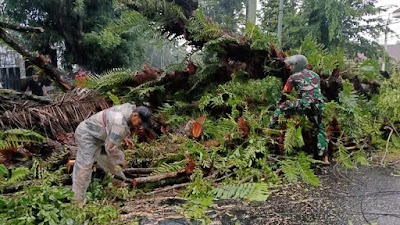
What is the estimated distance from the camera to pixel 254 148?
14.7 ft

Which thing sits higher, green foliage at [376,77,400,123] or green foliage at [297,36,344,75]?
green foliage at [297,36,344,75]

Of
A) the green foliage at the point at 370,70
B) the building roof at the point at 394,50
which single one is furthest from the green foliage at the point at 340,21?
the building roof at the point at 394,50

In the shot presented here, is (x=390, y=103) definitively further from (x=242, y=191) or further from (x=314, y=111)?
(x=242, y=191)

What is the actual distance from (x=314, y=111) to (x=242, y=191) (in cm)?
185

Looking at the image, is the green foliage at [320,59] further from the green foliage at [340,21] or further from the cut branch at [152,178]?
the green foliage at [340,21]

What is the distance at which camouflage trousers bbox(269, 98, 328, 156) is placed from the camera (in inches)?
181

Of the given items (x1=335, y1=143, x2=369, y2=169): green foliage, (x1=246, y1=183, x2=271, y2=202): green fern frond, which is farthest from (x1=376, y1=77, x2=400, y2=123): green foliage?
(x1=246, y1=183, x2=271, y2=202): green fern frond

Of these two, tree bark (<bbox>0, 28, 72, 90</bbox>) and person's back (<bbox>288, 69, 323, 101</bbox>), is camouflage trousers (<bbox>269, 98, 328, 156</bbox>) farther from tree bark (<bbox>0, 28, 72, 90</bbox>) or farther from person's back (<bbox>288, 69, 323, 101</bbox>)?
tree bark (<bbox>0, 28, 72, 90</bbox>)

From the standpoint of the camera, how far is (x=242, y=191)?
3.58 m

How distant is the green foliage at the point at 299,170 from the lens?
379 cm

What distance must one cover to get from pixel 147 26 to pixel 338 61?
13.0 feet

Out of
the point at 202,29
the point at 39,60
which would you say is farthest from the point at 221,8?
the point at 39,60

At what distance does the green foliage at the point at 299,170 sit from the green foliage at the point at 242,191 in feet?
1.46

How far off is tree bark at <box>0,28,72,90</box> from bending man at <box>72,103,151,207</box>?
3435 millimetres
